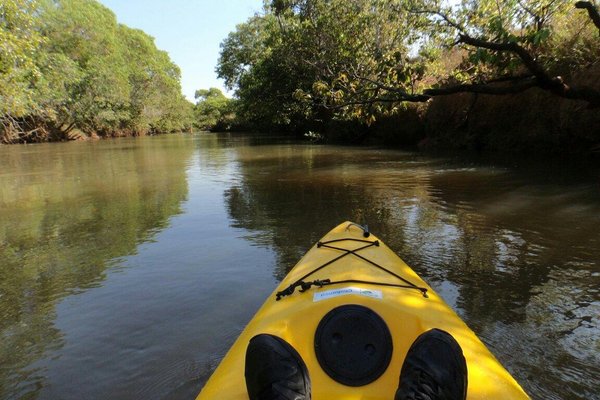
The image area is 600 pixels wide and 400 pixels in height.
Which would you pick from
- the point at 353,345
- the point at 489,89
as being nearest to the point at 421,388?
the point at 353,345

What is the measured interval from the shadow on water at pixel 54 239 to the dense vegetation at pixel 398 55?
3.46 m

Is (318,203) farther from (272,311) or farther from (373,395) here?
(373,395)

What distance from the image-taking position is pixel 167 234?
20.4 feet

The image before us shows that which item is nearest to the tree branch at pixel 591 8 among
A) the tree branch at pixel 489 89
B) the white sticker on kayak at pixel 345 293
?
the tree branch at pixel 489 89

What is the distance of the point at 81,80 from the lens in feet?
112

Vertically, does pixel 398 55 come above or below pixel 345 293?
above

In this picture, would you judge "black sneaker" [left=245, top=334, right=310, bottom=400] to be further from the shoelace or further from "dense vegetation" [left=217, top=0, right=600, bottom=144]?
"dense vegetation" [left=217, top=0, right=600, bottom=144]

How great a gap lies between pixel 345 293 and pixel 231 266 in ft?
8.97

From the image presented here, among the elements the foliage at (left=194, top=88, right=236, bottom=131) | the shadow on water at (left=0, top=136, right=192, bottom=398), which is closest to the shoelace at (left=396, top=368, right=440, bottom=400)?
the shadow on water at (left=0, top=136, right=192, bottom=398)

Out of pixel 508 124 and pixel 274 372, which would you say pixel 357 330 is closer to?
pixel 274 372

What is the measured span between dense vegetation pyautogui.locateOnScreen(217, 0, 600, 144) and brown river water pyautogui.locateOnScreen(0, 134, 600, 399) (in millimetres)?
1796

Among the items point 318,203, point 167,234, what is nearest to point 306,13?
point 318,203

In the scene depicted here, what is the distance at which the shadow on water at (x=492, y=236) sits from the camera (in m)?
3.03

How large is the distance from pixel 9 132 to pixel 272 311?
35.2m
